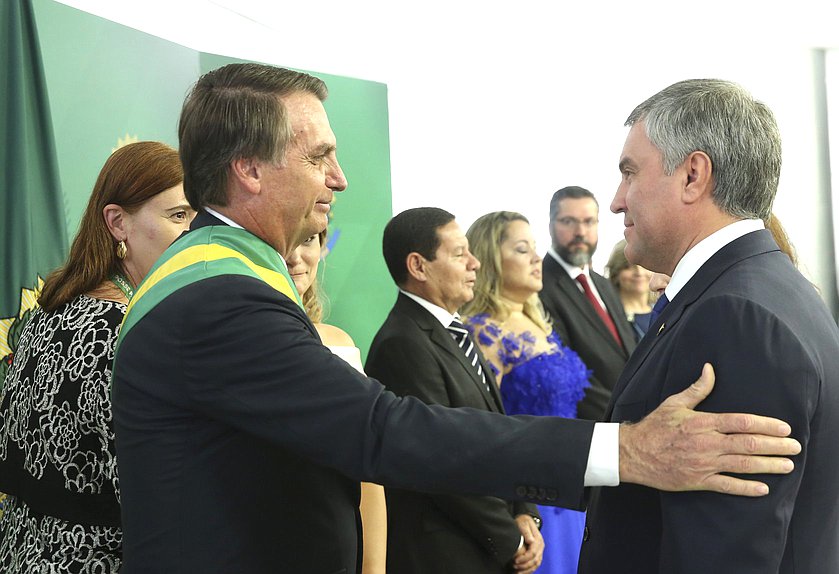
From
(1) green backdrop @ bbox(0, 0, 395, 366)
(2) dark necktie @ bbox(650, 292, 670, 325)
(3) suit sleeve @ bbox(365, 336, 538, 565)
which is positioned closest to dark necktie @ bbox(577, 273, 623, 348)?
(1) green backdrop @ bbox(0, 0, 395, 366)

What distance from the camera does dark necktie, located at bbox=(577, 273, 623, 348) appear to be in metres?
4.48

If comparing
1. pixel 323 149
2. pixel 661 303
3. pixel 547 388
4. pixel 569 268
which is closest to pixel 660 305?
pixel 661 303

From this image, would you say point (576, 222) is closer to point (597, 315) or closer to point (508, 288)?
point (597, 315)

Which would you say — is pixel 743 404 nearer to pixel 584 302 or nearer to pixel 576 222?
pixel 584 302

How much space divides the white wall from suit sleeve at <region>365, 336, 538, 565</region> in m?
2.28

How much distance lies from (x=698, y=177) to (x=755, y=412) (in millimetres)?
452

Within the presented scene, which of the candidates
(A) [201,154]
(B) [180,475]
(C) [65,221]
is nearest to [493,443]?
(B) [180,475]

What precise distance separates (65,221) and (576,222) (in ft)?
8.74

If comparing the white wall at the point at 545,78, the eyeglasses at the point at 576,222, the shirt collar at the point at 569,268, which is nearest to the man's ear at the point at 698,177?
the shirt collar at the point at 569,268

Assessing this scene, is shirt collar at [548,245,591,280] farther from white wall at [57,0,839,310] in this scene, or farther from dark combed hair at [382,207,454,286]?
white wall at [57,0,839,310]

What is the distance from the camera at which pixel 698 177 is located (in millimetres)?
1616

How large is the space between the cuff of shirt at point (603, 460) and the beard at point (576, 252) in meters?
3.28

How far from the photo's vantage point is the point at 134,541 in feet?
5.02

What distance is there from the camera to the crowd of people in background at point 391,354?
6.30 feet
